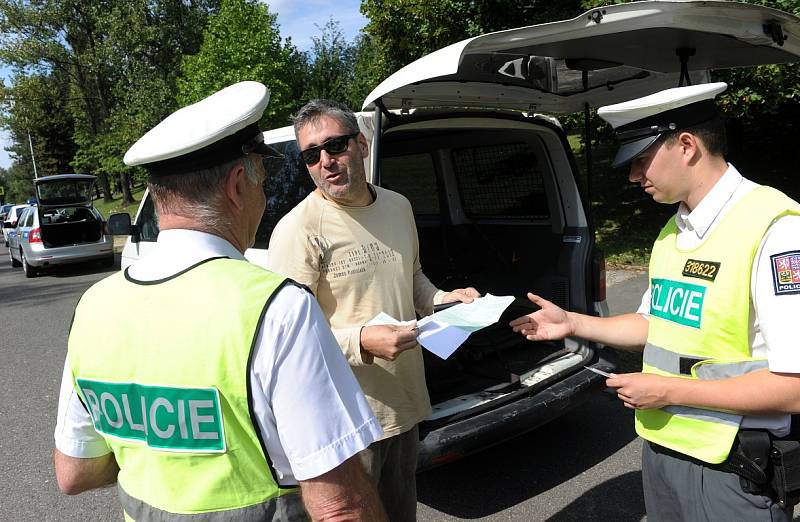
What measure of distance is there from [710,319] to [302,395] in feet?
3.75

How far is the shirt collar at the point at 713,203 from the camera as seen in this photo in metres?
1.63

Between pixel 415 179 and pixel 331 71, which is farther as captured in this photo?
pixel 331 71

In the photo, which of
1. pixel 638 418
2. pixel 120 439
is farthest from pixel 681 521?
pixel 120 439

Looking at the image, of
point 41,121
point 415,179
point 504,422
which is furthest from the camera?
point 41,121

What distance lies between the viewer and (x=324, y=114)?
228cm

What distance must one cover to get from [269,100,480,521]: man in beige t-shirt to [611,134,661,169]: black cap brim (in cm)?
93

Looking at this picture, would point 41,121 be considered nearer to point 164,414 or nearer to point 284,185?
point 284,185

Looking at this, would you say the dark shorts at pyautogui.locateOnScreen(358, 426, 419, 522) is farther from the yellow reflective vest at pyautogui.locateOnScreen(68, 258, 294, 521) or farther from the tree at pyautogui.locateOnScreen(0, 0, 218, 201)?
the tree at pyautogui.locateOnScreen(0, 0, 218, 201)

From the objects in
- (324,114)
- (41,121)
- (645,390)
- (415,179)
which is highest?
(41,121)

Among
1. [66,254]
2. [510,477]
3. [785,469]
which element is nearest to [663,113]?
[785,469]

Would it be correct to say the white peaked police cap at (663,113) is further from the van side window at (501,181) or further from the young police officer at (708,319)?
the van side window at (501,181)

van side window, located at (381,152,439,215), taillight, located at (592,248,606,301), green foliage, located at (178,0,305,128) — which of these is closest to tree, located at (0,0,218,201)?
green foliage, located at (178,0,305,128)

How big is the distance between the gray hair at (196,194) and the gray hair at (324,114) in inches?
43.4

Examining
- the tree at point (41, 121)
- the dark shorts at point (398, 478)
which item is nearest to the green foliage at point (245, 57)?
the dark shorts at point (398, 478)
